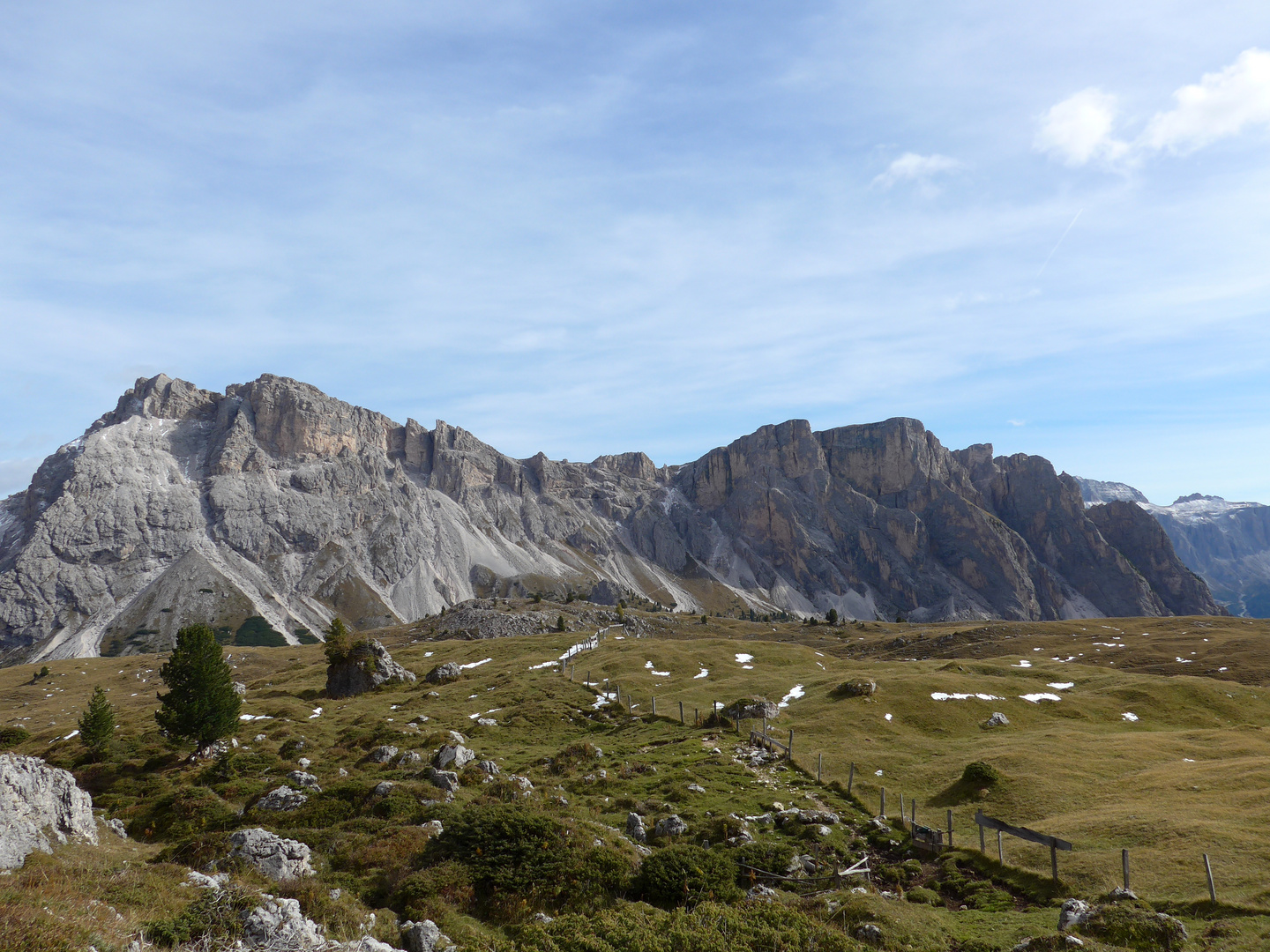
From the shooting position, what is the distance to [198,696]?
49594 millimetres

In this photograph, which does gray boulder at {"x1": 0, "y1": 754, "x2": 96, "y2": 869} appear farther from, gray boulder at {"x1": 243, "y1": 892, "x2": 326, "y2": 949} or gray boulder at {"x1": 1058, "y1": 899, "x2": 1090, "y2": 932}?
gray boulder at {"x1": 1058, "y1": 899, "x2": 1090, "y2": 932}

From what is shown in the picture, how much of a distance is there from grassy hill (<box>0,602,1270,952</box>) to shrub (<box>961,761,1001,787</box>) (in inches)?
20.2

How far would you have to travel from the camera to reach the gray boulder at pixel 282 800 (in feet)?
106

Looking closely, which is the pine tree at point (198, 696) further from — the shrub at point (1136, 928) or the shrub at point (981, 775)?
the shrub at point (1136, 928)

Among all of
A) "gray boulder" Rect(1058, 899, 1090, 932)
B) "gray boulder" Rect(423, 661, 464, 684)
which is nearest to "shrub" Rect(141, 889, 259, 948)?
"gray boulder" Rect(1058, 899, 1090, 932)

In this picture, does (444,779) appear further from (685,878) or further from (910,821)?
(910,821)

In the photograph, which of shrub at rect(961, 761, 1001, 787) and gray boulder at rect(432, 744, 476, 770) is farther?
gray boulder at rect(432, 744, 476, 770)

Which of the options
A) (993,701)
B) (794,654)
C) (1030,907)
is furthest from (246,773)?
(794,654)

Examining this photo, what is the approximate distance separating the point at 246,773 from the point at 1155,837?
156 feet

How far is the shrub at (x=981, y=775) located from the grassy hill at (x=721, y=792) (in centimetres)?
51

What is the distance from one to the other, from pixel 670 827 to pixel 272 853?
16.0m

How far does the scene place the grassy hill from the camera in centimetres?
2041

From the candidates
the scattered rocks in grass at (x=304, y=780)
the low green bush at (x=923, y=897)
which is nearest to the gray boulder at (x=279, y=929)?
the scattered rocks in grass at (x=304, y=780)

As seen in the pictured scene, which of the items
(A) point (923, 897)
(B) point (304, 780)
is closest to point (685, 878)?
(A) point (923, 897)
